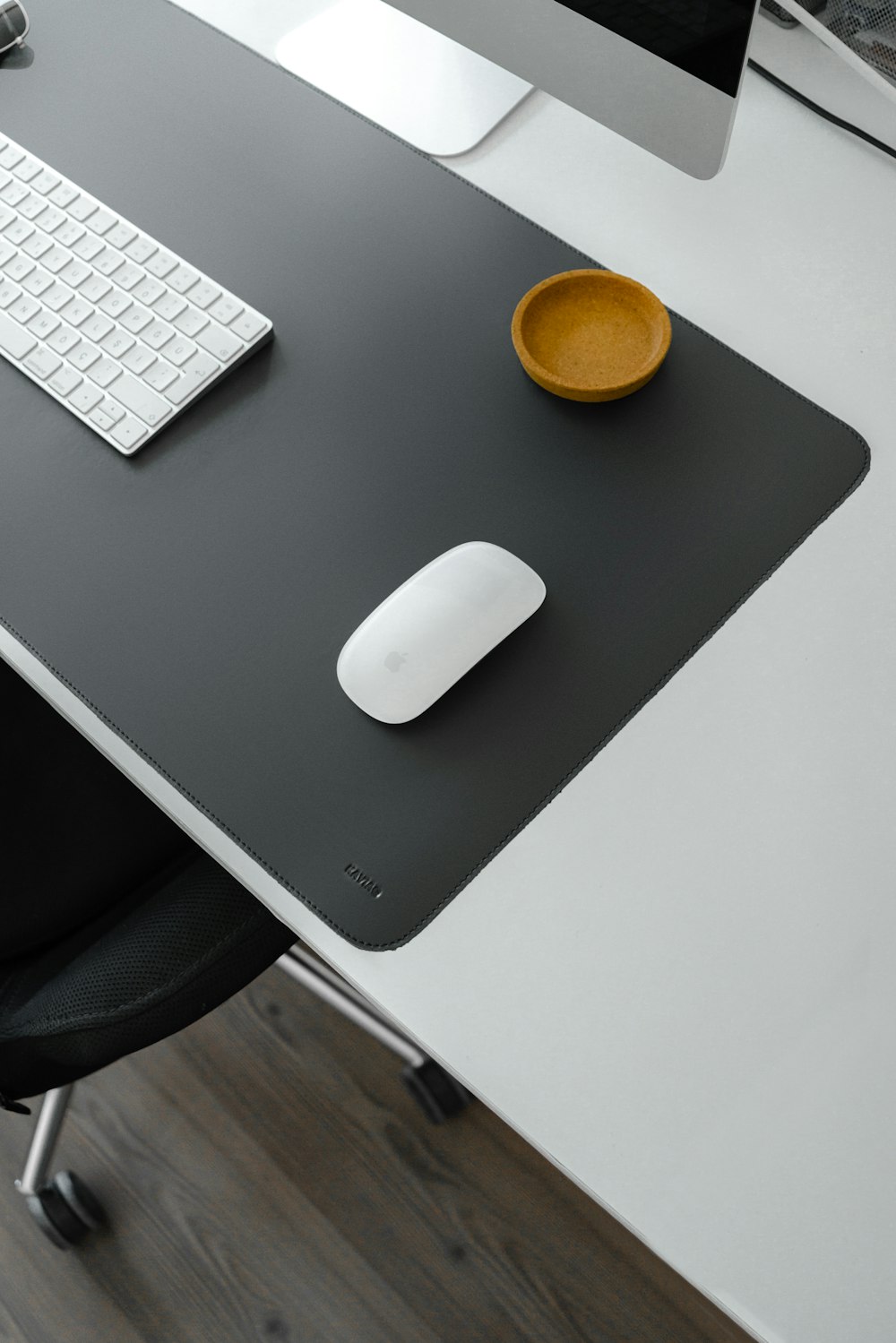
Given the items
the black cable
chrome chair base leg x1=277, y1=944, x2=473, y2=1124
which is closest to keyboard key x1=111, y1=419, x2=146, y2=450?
the black cable

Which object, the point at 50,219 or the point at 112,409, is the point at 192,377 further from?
the point at 50,219

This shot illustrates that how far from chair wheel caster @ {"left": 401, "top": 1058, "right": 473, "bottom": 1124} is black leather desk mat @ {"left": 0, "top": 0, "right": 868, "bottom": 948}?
2.44ft

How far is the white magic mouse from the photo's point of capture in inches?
23.4

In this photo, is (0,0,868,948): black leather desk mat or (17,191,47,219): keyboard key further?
(17,191,47,219): keyboard key

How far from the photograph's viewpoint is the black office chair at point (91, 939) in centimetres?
58

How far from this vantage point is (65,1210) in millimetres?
1176

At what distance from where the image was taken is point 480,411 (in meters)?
0.70

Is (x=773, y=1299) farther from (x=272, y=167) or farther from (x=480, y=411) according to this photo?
(x=272, y=167)

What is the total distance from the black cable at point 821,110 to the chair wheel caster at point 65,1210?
1321mm

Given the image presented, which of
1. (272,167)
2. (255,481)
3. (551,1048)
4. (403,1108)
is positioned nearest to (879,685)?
(551,1048)

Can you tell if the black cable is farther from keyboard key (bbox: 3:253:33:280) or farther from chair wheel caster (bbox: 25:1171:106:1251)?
chair wheel caster (bbox: 25:1171:106:1251)

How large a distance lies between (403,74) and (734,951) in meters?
0.73

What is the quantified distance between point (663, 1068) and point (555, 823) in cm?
14

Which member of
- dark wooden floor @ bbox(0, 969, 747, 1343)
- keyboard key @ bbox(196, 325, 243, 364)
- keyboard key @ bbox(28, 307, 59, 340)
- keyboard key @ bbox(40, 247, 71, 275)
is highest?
keyboard key @ bbox(196, 325, 243, 364)
